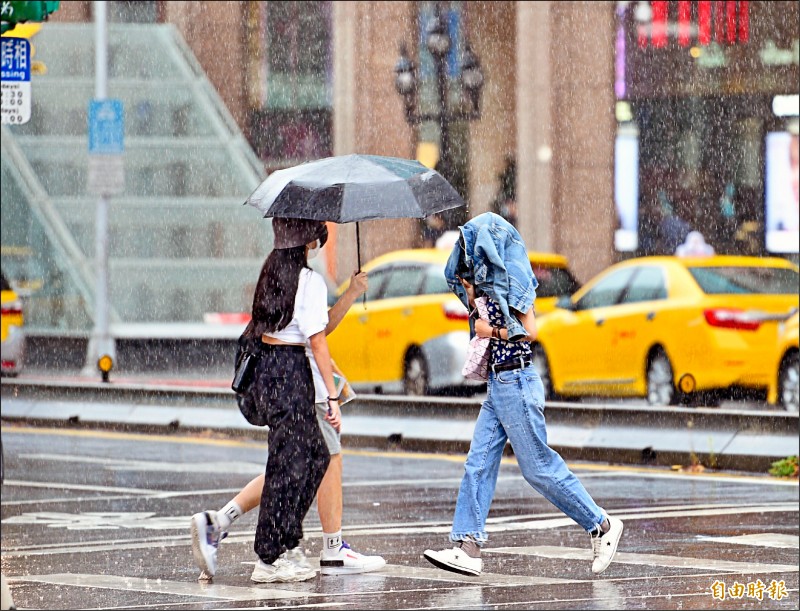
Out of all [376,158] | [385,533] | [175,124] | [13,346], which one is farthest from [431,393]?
[175,124]

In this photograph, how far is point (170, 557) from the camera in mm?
10375

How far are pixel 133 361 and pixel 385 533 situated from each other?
56.1 feet

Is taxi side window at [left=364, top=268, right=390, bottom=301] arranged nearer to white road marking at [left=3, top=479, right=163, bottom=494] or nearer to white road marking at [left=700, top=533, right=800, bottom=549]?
white road marking at [left=3, top=479, right=163, bottom=494]

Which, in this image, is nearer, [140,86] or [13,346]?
[13,346]

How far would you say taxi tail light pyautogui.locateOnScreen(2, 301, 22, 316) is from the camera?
24156mm

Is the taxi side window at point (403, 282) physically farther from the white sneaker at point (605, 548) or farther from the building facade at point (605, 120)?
the building facade at point (605, 120)

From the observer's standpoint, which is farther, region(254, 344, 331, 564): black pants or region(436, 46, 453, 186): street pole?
region(436, 46, 453, 186): street pole

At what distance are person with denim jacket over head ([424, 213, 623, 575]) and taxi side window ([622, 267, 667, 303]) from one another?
10.2 m

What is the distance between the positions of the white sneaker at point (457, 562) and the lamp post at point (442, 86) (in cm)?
2065

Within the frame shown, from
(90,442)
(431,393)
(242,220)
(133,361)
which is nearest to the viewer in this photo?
(90,442)

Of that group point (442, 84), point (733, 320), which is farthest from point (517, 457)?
point (442, 84)

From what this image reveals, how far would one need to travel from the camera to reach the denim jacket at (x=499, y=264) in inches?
365

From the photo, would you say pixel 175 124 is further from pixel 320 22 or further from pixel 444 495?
pixel 444 495

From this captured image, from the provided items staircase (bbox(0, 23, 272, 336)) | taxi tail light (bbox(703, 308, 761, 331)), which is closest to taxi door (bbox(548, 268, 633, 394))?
taxi tail light (bbox(703, 308, 761, 331))
